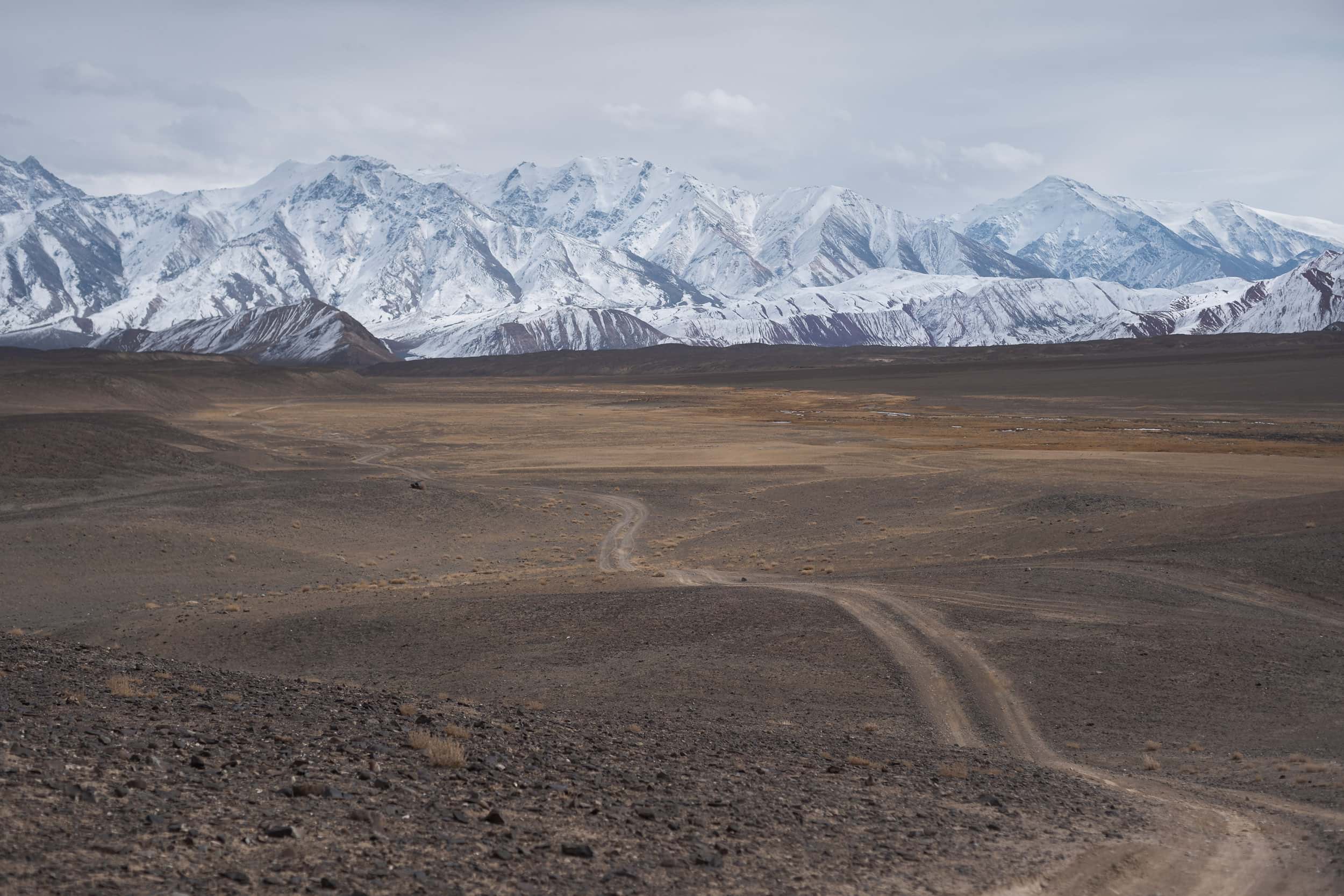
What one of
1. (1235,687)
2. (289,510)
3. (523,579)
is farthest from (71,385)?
(1235,687)

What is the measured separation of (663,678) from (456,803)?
9458 mm

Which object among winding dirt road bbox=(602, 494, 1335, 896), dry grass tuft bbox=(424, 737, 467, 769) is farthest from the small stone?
dry grass tuft bbox=(424, 737, 467, 769)

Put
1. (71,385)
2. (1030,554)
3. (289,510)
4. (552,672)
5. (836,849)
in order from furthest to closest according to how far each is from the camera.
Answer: (71,385) → (289,510) → (1030,554) → (552,672) → (836,849)

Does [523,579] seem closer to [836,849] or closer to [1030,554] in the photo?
[1030,554]

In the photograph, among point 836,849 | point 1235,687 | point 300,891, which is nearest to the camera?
point 300,891

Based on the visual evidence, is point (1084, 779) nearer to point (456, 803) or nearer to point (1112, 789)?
point (1112, 789)

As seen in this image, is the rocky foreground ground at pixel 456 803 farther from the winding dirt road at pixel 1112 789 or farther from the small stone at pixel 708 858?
the winding dirt road at pixel 1112 789

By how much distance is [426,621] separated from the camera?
79.3 ft

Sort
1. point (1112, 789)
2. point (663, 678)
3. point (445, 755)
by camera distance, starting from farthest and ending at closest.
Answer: point (663, 678)
point (1112, 789)
point (445, 755)

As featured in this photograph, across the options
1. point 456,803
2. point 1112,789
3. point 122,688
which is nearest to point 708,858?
point 456,803

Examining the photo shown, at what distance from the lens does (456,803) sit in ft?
35.7

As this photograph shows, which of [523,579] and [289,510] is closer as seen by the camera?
[523,579]

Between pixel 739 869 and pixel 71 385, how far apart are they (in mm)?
113799

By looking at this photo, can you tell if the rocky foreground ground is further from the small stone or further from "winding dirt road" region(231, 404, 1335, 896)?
"winding dirt road" region(231, 404, 1335, 896)
